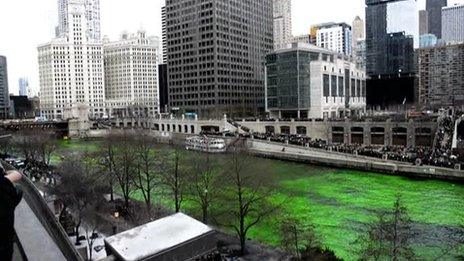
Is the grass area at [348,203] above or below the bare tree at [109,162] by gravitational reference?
below

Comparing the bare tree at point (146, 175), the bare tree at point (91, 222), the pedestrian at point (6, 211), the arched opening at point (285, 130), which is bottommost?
the bare tree at point (91, 222)

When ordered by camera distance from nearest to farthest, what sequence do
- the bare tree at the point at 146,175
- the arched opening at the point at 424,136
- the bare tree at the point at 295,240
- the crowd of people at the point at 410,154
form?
the bare tree at the point at 295,240, the bare tree at the point at 146,175, the crowd of people at the point at 410,154, the arched opening at the point at 424,136

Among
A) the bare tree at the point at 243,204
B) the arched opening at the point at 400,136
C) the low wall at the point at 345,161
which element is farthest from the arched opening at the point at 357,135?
the bare tree at the point at 243,204

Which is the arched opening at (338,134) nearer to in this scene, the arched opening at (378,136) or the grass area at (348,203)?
the arched opening at (378,136)

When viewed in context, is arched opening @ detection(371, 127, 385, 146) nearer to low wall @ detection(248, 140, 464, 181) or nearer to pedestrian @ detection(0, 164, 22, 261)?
low wall @ detection(248, 140, 464, 181)

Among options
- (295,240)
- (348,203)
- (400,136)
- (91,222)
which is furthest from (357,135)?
(91,222)

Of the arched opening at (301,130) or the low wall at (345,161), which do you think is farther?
the arched opening at (301,130)
